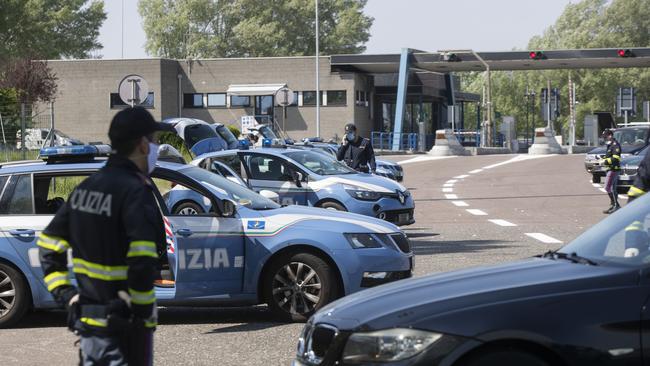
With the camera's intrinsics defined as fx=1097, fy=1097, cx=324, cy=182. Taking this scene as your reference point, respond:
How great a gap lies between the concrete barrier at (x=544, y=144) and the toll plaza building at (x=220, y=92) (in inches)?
401

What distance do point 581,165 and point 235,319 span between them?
119 ft

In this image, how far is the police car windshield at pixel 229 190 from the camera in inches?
382

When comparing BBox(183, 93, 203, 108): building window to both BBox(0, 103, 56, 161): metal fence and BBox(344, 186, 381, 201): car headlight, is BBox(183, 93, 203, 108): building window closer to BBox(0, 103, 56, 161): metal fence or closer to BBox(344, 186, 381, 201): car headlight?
BBox(0, 103, 56, 161): metal fence

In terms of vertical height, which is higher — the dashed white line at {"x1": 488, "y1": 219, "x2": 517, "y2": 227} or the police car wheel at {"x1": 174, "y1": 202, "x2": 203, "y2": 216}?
the police car wheel at {"x1": 174, "y1": 202, "x2": 203, "y2": 216}

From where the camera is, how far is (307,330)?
5.51 metres

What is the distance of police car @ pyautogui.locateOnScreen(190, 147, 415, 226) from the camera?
16.7 m

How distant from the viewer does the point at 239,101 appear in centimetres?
6438

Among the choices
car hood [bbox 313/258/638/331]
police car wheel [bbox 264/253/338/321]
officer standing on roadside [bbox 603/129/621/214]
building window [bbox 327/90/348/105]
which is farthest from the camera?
building window [bbox 327/90/348/105]

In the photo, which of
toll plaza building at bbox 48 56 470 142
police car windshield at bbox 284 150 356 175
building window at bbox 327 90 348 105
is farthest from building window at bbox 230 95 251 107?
police car windshield at bbox 284 150 356 175

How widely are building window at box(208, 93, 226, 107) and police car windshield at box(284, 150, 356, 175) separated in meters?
46.9

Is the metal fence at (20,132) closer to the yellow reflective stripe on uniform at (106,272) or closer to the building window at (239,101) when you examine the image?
the yellow reflective stripe on uniform at (106,272)

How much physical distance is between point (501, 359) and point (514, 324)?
162mm

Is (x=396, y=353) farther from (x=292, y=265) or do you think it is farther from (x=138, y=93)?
(x=138, y=93)

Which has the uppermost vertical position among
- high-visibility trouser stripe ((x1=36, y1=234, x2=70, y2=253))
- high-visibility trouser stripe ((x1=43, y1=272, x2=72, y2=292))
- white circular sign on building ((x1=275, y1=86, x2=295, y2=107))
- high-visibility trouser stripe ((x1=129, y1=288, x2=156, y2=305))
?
white circular sign on building ((x1=275, y1=86, x2=295, y2=107))
